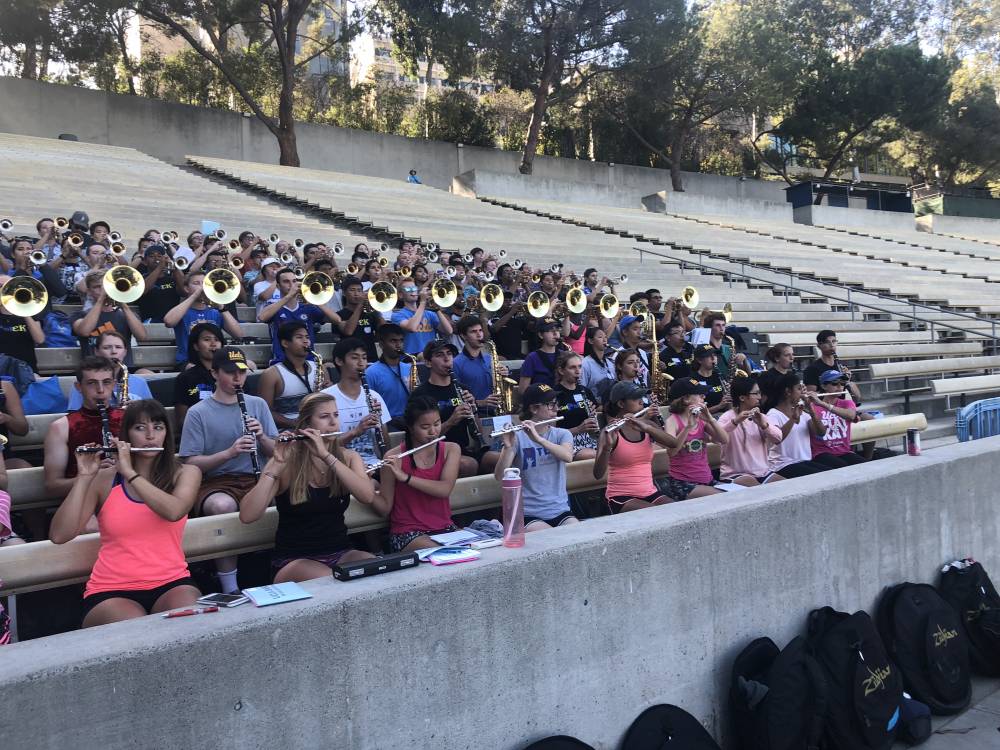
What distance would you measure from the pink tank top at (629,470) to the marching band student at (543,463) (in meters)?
0.42

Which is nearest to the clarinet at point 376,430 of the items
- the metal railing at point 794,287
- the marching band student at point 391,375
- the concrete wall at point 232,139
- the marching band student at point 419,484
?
the marching band student at point 391,375

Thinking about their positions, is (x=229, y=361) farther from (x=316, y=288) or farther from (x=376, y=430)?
(x=316, y=288)

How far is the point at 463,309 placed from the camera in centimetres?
863

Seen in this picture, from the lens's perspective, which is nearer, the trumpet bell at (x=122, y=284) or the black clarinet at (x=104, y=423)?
the black clarinet at (x=104, y=423)

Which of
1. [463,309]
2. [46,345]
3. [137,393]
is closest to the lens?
[137,393]

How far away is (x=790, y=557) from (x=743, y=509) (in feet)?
1.55

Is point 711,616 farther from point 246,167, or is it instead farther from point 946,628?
point 246,167

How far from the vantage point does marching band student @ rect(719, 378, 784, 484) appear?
6.13 metres

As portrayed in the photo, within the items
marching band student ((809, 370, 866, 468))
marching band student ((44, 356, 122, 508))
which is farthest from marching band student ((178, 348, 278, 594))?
marching band student ((809, 370, 866, 468))

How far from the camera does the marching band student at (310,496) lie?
3826mm

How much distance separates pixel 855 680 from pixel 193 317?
5.58 meters

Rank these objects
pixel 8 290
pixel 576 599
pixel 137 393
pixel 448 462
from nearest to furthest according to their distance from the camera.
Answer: pixel 576 599
pixel 448 462
pixel 137 393
pixel 8 290

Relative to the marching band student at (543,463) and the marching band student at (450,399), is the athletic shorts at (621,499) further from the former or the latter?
the marching band student at (450,399)

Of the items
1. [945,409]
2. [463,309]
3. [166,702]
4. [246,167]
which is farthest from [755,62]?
[166,702]
